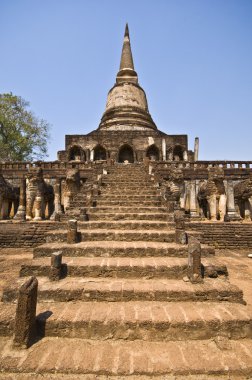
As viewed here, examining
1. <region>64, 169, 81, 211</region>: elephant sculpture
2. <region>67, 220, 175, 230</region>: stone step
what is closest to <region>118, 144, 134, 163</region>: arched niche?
<region>64, 169, 81, 211</region>: elephant sculpture

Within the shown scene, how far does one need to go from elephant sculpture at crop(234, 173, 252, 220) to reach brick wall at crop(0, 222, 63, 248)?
817cm

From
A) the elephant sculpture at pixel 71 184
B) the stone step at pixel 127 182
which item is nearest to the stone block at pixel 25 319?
the stone step at pixel 127 182

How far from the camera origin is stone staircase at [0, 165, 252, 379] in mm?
1975

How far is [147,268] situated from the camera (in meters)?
3.28

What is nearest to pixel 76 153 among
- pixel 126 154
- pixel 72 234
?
pixel 126 154

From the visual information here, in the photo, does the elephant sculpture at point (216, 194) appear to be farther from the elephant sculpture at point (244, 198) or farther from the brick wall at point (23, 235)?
the brick wall at point (23, 235)

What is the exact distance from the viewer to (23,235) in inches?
303

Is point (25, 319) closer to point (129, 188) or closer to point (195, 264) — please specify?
point (195, 264)

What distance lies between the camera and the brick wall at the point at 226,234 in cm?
756

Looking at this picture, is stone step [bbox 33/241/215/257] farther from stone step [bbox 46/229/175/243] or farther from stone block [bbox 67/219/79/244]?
stone step [bbox 46/229/175/243]

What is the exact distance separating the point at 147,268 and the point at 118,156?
50.9 ft

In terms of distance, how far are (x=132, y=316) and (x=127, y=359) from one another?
0.44 meters

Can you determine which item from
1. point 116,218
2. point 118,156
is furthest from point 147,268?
point 118,156

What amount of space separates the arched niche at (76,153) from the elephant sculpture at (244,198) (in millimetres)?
12091
